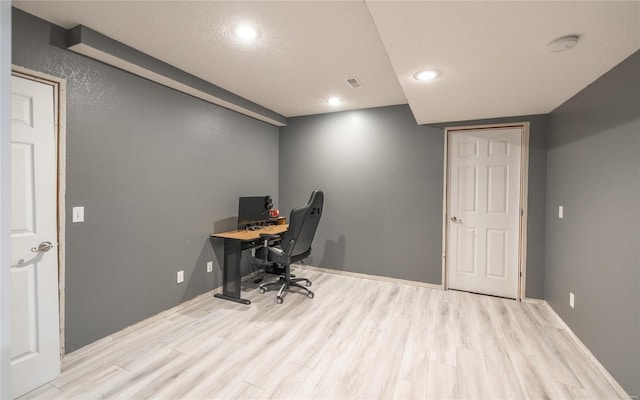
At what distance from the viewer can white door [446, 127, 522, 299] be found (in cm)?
338

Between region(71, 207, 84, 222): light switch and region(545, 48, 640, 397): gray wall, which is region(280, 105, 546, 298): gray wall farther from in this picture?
region(71, 207, 84, 222): light switch

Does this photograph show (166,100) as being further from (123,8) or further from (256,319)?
(256,319)

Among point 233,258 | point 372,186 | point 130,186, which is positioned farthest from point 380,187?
point 130,186

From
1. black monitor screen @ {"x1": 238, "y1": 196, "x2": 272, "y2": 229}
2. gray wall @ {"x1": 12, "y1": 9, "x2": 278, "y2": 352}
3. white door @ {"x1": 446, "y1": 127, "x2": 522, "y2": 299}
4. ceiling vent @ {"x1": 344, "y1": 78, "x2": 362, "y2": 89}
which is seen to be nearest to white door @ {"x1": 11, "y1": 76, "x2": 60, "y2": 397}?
gray wall @ {"x1": 12, "y1": 9, "x2": 278, "y2": 352}

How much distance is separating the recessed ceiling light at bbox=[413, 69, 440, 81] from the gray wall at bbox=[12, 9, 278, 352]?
7.64ft

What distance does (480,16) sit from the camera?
4.67ft

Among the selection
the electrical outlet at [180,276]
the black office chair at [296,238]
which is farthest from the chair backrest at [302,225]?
the electrical outlet at [180,276]

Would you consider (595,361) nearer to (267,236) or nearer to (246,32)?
(267,236)

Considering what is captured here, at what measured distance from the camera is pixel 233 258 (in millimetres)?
3371

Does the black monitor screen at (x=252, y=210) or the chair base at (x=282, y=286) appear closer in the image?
the chair base at (x=282, y=286)

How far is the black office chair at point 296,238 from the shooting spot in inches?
121

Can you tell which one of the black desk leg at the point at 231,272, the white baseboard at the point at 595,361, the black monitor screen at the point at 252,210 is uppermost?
the black monitor screen at the point at 252,210

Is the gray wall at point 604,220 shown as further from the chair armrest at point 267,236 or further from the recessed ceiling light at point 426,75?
the chair armrest at point 267,236

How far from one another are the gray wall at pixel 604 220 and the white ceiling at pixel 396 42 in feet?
0.85
